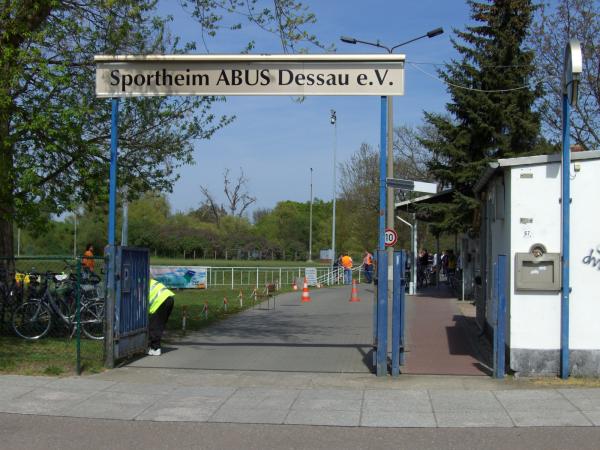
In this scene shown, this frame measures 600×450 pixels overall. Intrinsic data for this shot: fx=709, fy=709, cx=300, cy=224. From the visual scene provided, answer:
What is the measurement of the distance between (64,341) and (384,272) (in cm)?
640

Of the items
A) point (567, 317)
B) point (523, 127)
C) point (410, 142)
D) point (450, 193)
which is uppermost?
point (410, 142)

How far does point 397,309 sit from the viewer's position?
9.88 metres

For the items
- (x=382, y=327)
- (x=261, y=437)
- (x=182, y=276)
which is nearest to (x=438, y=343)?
(x=382, y=327)

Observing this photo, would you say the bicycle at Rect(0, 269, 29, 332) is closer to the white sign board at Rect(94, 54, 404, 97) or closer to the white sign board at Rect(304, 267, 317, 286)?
Answer: the white sign board at Rect(94, 54, 404, 97)

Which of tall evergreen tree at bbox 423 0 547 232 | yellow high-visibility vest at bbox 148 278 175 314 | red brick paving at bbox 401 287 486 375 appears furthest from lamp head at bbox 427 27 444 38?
yellow high-visibility vest at bbox 148 278 175 314

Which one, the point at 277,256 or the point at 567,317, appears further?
the point at 277,256

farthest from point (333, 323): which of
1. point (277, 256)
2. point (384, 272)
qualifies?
point (277, 256)

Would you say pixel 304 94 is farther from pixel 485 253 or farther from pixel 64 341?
pixel 64 341

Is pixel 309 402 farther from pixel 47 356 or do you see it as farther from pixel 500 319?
pixel 47 356

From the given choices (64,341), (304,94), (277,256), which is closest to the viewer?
(304,94)

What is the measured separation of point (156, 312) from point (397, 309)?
412 centimetres

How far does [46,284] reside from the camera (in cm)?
1357

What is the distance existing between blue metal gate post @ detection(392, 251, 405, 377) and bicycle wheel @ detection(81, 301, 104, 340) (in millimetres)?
6160

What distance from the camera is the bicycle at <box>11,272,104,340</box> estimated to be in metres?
13.1
